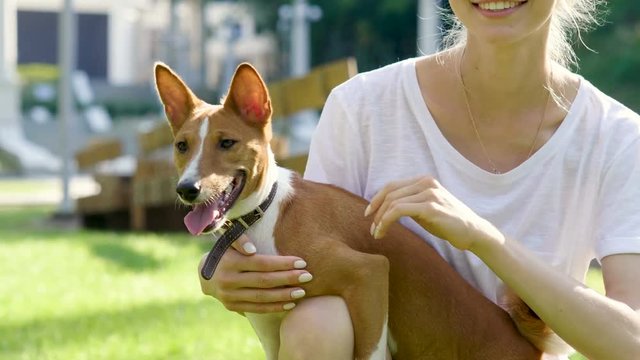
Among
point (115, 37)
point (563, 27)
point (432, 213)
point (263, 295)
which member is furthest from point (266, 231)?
point (115, 37)

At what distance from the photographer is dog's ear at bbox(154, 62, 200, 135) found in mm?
3107

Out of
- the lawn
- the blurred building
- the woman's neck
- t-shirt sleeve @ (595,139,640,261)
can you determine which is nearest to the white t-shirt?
t-shirt sleeve @ (595,139,640,261)

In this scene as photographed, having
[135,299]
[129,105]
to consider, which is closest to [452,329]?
[135,299]

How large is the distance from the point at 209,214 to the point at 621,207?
104 cm

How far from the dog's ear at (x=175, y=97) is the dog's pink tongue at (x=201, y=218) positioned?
1.25 ft

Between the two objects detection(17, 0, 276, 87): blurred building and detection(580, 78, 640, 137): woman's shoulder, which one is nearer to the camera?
detection(580, 78, 640, 137): woman's shoulder

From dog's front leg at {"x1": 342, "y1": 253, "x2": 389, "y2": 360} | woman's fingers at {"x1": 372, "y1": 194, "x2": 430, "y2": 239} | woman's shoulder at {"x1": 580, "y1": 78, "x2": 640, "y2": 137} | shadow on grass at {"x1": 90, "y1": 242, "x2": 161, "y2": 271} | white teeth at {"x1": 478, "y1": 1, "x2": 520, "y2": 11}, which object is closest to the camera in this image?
woman's fingers at {"x1": 372, "y1": 194, "x2": 430, "y2": 239}

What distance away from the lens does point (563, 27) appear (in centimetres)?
337

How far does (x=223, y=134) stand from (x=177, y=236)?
7236mm

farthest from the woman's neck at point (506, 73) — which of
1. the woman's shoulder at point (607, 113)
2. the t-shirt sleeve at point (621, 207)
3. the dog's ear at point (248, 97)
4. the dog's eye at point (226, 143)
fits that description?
the dog's eye at point (226, 143)

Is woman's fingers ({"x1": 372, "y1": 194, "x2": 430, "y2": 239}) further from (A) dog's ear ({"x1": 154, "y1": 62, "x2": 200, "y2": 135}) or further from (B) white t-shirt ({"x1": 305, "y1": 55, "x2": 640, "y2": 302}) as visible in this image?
(A) dog's ear ({"x1": 154, "y1": 62, "x2": 200, "y2": 135})

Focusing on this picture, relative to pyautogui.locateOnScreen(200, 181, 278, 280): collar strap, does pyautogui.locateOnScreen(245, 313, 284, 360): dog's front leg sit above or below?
below

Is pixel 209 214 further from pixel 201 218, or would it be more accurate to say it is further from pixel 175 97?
pixel 175 97

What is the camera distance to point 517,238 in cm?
308
